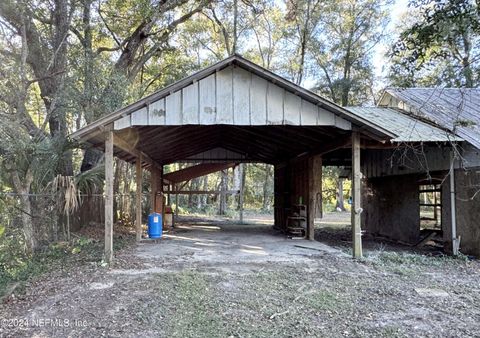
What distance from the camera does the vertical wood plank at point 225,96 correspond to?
738cm

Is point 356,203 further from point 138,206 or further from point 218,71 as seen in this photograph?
point 138,206

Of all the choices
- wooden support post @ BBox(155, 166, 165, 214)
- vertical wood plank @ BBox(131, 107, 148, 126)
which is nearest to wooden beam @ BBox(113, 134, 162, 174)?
wooden support post @ BBox(155, 166, 165, 214)

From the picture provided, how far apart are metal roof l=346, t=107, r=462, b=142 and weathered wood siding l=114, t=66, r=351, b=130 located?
167cm

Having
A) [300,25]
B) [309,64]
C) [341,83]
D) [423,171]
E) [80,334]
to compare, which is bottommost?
[80,334]

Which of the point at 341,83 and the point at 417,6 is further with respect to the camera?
the point at 341,83

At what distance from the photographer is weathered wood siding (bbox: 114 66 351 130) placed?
731 cm

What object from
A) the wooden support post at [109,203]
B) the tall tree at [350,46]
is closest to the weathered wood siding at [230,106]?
the wooden support post at [109,203]

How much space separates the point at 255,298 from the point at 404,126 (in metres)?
6.22

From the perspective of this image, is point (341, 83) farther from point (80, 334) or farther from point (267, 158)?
point (80, 334)

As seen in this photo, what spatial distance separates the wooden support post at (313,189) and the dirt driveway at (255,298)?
297 centimetres

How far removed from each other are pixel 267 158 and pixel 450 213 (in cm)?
730

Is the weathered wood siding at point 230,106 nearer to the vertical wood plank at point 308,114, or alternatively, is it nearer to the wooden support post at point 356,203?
the vertical wood plank at point 308,114

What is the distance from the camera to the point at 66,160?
969 centimetres

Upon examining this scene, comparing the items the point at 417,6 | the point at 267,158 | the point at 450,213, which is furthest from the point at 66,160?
the point at 450,213
